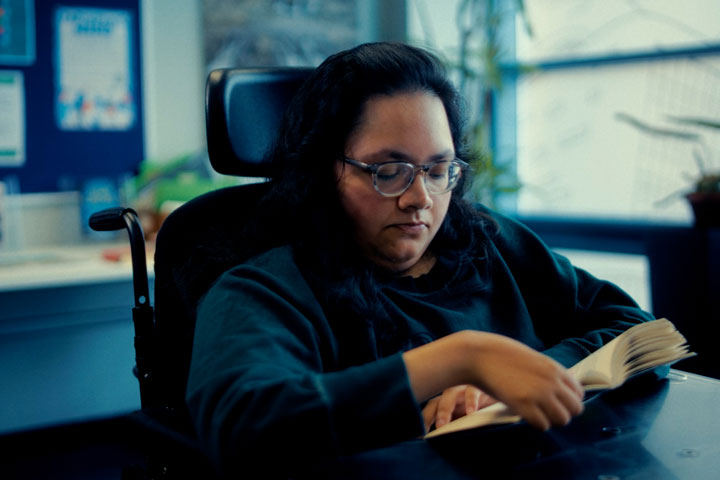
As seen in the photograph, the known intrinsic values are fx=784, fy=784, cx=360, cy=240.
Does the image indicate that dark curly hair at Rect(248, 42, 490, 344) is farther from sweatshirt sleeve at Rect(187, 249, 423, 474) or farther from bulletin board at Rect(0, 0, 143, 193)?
bulletin board at Rect(0, 0, 143, 193)

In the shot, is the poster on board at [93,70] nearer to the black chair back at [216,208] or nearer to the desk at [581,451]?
the black chair back at [216,208]

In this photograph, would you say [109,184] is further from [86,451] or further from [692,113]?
[692,113]

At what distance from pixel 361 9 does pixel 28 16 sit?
1361 millimetres

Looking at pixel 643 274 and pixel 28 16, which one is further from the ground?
pixel 28 16

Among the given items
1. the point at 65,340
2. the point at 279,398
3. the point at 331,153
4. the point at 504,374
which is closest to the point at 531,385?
the point at 504,374

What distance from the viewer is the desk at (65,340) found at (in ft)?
7.50

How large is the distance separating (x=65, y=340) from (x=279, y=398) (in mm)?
1929

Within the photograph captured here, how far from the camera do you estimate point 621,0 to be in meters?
2.92

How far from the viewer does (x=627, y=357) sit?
0.96 metres

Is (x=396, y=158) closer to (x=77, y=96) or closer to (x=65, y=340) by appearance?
(x=65, y=340)

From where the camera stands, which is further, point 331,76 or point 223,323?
point 331,76

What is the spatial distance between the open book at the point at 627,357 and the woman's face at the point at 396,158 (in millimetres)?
260

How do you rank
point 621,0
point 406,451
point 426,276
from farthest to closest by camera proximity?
1. point 621,0
2. point 426,276
3. point 406,451

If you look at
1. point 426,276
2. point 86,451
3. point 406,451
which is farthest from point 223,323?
point 86,451
